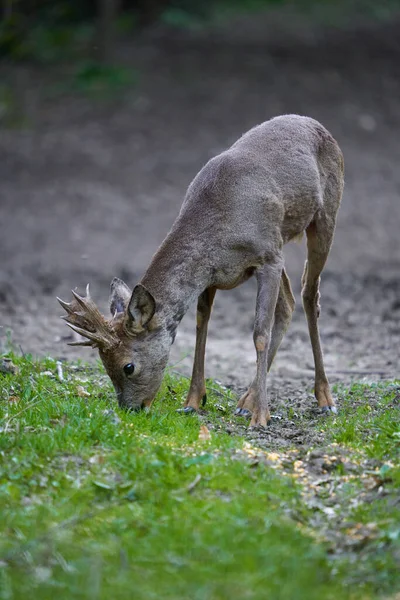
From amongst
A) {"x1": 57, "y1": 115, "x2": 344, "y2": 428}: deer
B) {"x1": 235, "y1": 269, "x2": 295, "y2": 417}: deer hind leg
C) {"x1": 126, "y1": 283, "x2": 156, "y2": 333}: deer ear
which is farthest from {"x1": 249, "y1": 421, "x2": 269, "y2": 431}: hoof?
{"x1": 235, "y1": 269, "x2": 295, "y2": 417}: deer hind leg

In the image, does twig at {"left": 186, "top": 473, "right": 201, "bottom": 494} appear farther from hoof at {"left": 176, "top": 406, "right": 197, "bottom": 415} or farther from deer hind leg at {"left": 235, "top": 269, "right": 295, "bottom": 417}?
deer hind leg at {"left": 235, "top": 269, "right": 295, "bottom": 417}

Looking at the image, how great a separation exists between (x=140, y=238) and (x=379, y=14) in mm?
13413

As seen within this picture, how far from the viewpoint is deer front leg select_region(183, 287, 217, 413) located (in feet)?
27.7

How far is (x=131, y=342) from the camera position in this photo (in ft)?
26.0

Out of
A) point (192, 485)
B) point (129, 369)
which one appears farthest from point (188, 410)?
point (192, 485)

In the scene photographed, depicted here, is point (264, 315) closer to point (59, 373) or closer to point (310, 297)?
point (310, 297)

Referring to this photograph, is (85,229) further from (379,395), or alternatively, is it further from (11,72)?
(379,395)

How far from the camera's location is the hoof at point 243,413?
27.3ft

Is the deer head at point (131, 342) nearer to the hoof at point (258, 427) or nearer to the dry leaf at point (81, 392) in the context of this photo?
the dry leaf at point (81, 392)

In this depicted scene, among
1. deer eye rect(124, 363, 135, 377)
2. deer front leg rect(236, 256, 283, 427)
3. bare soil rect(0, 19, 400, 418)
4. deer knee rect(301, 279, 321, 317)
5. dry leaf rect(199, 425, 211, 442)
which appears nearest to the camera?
dry leaf rect(199, 425, 211, 442)

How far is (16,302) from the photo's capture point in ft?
44.5

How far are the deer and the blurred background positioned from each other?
2.10 m

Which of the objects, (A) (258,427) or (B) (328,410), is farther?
(B) (328,410)

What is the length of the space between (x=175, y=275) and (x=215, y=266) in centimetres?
34
